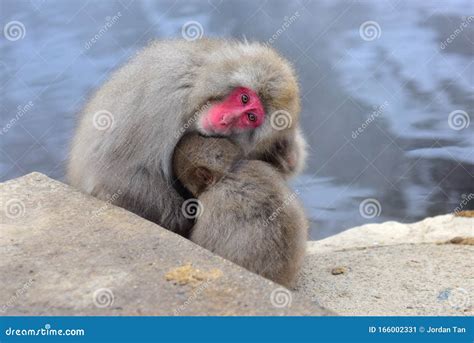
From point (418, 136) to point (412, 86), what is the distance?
0.51m

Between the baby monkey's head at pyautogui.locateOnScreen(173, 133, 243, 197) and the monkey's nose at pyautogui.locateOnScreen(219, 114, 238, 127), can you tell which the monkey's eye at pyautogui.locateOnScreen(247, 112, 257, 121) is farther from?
the baby monkey's head at pyautogui.locateOnScreen(173, 133, 243, 197)

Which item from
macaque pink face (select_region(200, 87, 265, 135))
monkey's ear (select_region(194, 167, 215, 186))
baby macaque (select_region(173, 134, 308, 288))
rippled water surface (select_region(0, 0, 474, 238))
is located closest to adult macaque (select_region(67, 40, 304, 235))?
macaque pink face (select_region(200, 87, 265, 135))

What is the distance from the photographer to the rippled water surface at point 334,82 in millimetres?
6969

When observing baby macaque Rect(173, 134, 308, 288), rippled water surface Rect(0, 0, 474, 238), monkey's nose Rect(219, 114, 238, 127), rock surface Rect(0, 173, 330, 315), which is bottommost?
rock surface Rect(0, 173, 330, 315)

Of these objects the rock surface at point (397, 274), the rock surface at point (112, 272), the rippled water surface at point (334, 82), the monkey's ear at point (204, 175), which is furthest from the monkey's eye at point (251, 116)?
the rippled water surface at point (334, 82)

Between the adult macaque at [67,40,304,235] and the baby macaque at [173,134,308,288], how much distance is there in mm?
130

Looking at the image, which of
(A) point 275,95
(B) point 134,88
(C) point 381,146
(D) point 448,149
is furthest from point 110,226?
(D) point 448,149

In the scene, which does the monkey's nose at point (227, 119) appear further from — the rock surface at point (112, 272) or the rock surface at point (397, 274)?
the rock surface at point (397, 274)

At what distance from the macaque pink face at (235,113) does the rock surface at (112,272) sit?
78 cm

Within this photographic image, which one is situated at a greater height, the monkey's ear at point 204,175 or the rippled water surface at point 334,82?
the rippled water surface at point 334,82

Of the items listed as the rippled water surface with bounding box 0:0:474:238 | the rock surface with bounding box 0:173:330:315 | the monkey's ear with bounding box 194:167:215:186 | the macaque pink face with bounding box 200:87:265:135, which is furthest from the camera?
the rippled water surface with bounding box 0:0:474:238

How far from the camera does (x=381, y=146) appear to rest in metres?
7.29

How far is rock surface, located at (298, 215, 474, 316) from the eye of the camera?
4.88 m
